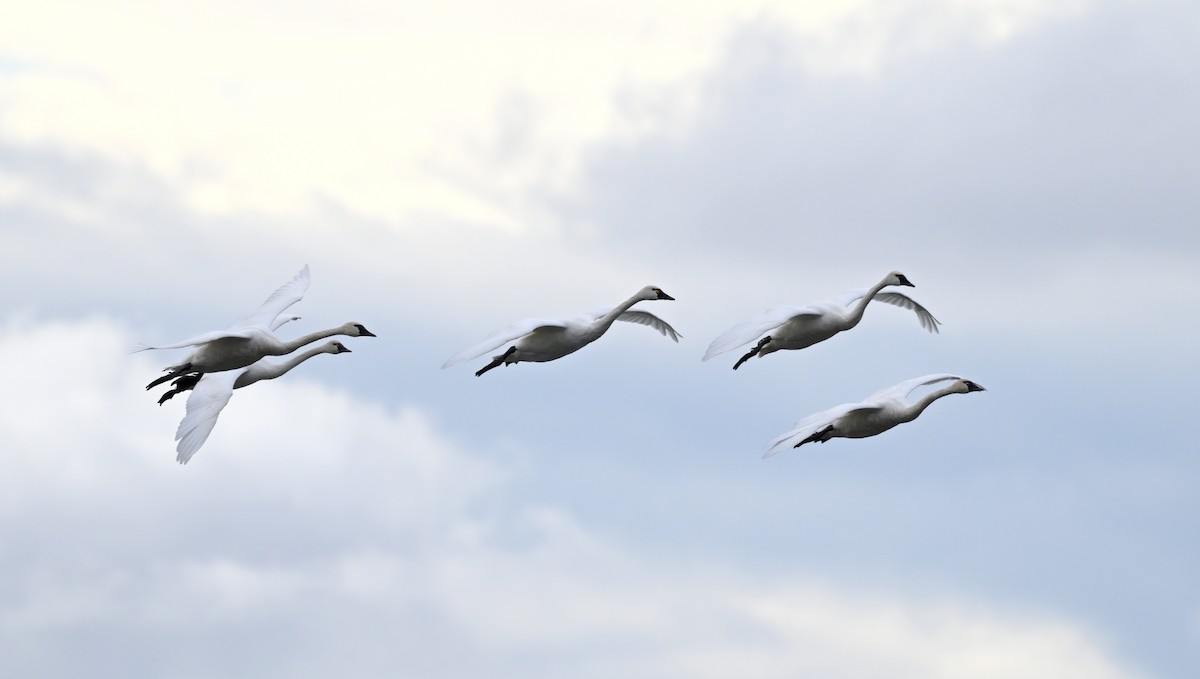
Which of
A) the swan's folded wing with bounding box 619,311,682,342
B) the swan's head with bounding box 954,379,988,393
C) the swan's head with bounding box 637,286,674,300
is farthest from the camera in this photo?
the swan's folded wing with bounding box 619,311,682,342

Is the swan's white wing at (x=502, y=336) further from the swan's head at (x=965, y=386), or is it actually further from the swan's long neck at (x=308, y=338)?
the swan's head at (x=965, y=386)

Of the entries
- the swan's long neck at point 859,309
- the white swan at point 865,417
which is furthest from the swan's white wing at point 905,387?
the swan's long neck at point 859,309

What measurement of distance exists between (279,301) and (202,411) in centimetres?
493

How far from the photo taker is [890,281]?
1478 inches

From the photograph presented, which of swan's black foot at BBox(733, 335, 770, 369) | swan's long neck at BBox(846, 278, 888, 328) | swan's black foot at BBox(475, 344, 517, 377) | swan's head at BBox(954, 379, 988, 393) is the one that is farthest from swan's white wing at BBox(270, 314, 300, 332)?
swan's head at BBox(954, 379, 988, 393)

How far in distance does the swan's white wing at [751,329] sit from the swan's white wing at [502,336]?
3.40m

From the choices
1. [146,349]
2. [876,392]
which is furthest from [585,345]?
[146,349]

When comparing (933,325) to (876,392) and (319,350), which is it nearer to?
(876,392)

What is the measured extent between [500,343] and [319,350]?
6744 millimetres

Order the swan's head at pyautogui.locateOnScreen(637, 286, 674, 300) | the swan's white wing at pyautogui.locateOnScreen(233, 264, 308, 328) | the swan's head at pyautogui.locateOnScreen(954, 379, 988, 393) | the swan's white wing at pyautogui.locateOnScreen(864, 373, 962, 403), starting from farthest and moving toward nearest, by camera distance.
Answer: the swan's white wing at pyautogui.locateOnScreen(233, 264, 308, 328)
the swan's head at pyautogui.locateOnScreen(637, 286, 674, 300)
the swan's head at pyautogui.locateOnScreen(954, 379, 988, 393)
the swan's white wing at pyautogui.locateOnScreen(864, 373, 962, 403)

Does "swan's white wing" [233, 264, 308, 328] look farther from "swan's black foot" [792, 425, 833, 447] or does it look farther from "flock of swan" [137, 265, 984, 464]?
"swan's black foot" [792, 425, 833, 447]

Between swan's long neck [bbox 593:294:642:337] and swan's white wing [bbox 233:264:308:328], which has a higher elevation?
swan's white wing [bbox 233:264:308:328]

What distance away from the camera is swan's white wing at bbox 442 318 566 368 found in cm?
3188

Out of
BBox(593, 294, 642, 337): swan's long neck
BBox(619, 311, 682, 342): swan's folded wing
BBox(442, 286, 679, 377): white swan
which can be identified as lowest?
BBox(442, 286, 679, 377): white swan
